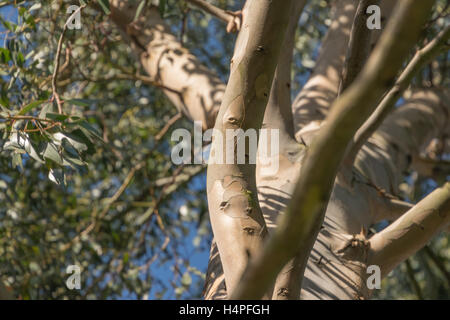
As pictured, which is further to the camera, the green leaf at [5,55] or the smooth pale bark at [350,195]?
the green leaf at [5,55]

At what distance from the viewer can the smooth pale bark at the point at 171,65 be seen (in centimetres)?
226

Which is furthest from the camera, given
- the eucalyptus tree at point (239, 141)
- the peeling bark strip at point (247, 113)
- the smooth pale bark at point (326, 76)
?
the smooth pale bark at point (326, 76)

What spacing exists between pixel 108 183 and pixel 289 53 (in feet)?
7.44

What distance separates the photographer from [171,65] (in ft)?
7.99

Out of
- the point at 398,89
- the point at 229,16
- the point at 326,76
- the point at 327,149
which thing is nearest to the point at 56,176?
the point at 229,16

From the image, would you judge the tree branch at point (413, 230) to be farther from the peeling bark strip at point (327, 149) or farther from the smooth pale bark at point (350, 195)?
the peeling bark strip at point (327, 149)

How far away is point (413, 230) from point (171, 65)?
1.31 meters

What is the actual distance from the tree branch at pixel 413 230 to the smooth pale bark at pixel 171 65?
0.87 meters

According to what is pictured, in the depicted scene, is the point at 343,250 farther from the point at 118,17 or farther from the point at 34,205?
the point at 34,205

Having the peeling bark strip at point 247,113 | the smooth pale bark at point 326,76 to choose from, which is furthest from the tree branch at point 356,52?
the smooth pale bark at point 326,76

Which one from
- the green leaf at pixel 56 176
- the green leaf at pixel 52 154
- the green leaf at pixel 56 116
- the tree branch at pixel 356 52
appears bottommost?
the green leaf at pixel 56 176

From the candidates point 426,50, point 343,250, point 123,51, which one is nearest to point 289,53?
point 426,50

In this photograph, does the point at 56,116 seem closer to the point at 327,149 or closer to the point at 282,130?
the point at 282,130

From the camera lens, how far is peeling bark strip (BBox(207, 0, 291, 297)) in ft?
3.77
